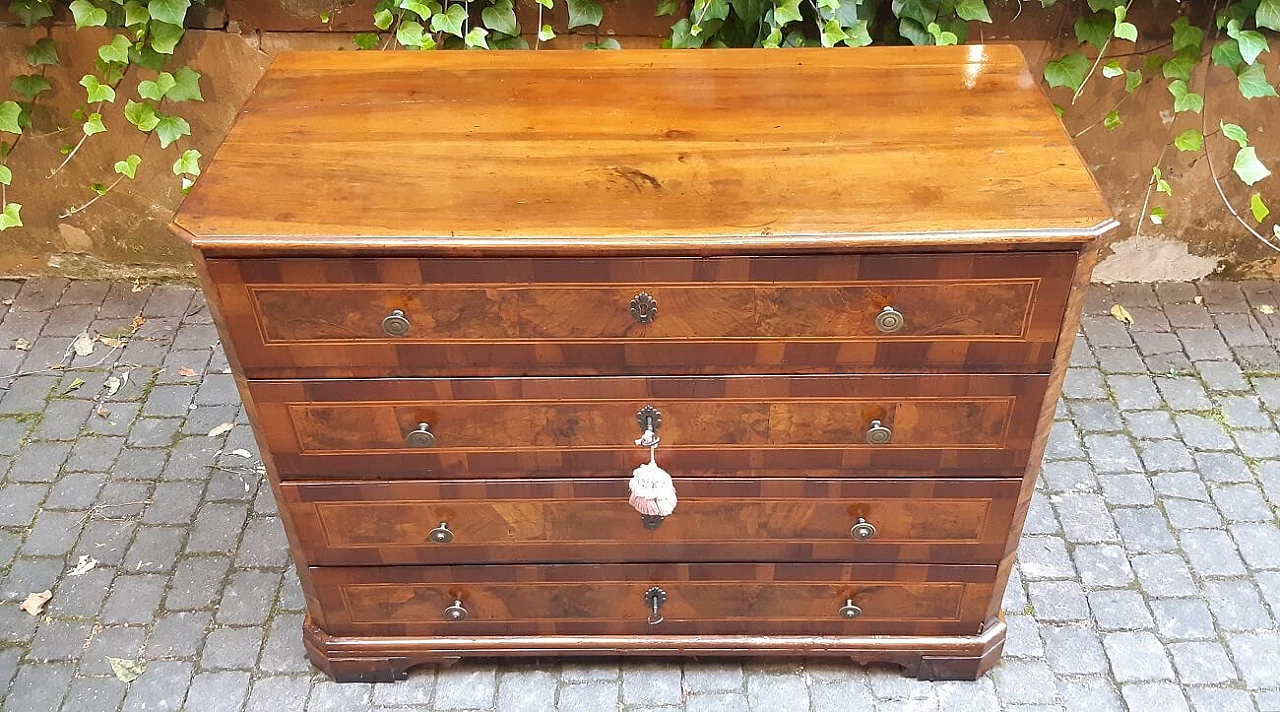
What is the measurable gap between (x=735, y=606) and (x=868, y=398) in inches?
27.7

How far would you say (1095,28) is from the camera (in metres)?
2.86

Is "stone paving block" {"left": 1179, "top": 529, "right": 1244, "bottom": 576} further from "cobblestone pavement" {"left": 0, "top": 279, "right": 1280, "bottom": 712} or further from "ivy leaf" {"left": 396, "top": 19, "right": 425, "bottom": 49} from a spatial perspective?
"ivy leaf" {"left": 396, "top": 19, "right": 425, "bottom": 49}

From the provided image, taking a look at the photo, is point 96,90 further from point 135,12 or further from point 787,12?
point 787,12

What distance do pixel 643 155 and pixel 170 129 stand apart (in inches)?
80.9

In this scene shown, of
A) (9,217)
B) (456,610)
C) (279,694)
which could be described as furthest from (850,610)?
(9,217)

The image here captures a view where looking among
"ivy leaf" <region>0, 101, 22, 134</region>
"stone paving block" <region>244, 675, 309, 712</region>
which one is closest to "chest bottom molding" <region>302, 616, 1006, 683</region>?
"stone paving block" <region>244, 675, 309, 712</region>

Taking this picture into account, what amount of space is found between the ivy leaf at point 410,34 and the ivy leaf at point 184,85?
0.75 meters

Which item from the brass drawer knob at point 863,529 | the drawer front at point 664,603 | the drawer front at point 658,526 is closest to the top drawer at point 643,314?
the drawer front at point 658,526

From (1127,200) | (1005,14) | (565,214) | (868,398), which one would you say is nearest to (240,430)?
(565,214)

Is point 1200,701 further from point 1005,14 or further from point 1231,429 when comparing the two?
point 1005,14

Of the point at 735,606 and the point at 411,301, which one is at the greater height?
the point at 411,301

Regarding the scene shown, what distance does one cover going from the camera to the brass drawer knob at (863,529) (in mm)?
1954

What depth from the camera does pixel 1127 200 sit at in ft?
11.0

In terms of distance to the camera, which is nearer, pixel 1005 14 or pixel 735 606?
pixel 735 606
